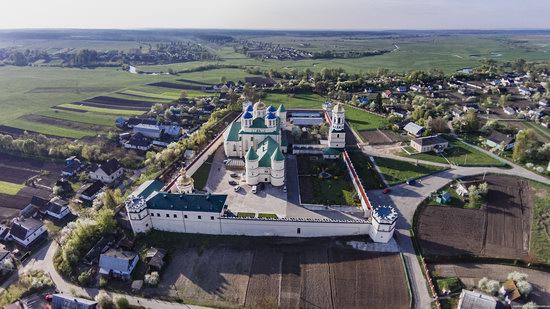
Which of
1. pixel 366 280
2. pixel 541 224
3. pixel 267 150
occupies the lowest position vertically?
pixel 366 280

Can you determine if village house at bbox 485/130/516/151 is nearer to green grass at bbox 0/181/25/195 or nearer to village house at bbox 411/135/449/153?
village house at bbox 411/135/449/153

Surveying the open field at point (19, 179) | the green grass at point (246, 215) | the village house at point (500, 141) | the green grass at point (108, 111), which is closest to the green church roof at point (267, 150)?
the green grass at point (246, 215)

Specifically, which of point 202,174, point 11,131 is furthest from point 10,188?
point 11,131

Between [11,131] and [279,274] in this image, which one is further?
[11,131]

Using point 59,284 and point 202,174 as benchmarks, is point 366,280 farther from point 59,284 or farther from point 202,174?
point 59,284

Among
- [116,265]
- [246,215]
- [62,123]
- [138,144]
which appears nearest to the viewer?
[116,265]

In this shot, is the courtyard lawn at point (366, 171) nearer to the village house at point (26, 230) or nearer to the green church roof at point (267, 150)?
the green church roof at point (267, 150)

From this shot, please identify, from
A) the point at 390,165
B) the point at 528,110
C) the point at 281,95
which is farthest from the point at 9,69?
the point at 528,110
